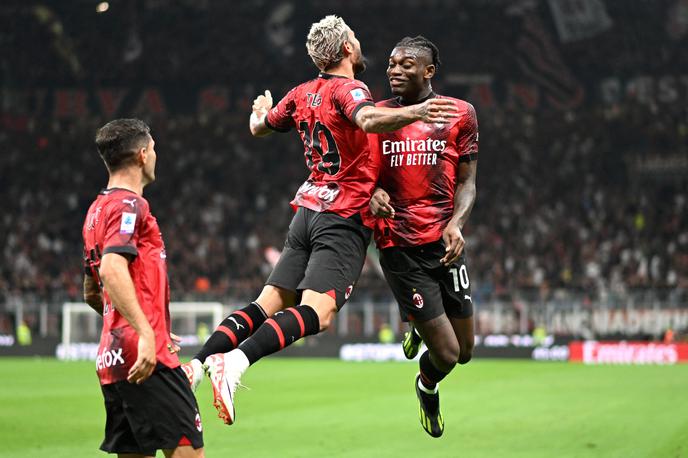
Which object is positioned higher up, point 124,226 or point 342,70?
point 342,70

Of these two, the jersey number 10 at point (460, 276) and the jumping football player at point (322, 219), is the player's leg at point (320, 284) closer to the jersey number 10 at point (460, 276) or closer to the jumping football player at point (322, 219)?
the jumping football player at point (322, 219)

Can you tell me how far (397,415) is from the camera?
12688mm

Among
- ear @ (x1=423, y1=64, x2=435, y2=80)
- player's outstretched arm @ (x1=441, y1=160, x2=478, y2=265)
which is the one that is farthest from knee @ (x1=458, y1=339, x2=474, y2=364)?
ear @ (x1=423, y1=64, x2=435, y2=80)

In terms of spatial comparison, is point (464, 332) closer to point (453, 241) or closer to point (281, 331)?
point (453, 241)

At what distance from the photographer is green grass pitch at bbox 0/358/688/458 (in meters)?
9.72

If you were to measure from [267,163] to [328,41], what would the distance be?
2876cm

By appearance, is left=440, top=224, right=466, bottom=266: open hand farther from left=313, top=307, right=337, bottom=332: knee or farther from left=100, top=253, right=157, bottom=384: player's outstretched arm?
left=100, top=253, right=157, bottom=384: player's outstretched arm

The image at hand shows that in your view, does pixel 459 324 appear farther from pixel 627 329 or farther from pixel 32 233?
pixel 32 233

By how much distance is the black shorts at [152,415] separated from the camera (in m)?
5.37

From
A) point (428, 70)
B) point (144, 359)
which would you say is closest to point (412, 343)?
point (428, 70)

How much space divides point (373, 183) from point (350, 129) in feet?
1.68

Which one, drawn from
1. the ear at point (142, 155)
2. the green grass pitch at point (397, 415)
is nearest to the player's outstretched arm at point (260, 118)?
the ear at point (142, 155)

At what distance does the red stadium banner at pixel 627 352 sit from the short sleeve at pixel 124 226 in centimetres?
1969

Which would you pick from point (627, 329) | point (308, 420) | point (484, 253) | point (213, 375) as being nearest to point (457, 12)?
point (484, 253)
